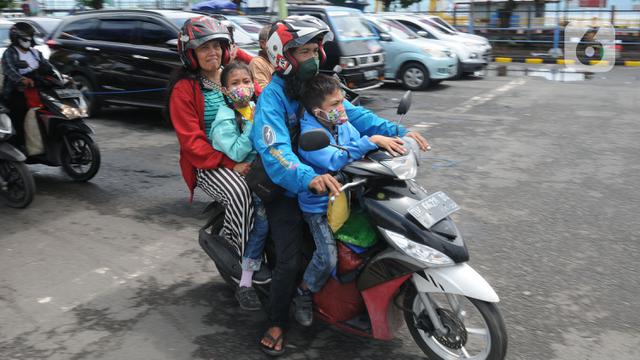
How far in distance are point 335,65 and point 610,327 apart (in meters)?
8.14

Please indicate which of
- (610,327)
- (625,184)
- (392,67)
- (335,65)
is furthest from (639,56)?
(610,327)

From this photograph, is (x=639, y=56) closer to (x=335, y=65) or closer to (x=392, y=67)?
(x=392, y=67)

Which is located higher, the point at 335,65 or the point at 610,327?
the point at 335,65

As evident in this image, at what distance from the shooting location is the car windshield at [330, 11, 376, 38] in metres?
11.6

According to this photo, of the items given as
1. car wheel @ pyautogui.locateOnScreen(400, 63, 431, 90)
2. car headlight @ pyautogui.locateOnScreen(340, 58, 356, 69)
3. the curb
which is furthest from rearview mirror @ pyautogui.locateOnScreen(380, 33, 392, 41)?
the curb

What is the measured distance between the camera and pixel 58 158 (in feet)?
20.8

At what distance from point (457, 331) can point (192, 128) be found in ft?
6.44

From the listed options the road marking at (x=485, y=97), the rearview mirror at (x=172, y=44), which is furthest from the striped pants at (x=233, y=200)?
the road marking at (x=485, y=97)

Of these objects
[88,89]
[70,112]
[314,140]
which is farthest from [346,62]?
[314,140]

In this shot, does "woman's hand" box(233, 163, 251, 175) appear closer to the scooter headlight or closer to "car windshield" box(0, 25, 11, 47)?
the scooter headlight

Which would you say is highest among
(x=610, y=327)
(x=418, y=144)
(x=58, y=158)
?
(x=418, y=144)

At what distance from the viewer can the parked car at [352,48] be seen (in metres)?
11.0

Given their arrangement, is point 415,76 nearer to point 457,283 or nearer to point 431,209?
point 431,209

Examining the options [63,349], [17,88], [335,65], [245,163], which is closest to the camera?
[63,349]
